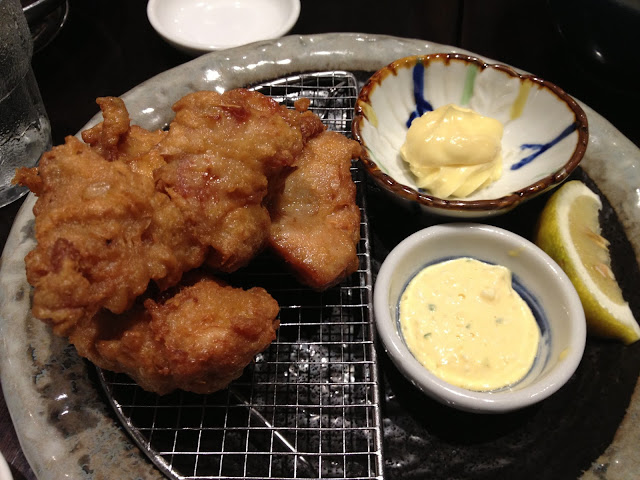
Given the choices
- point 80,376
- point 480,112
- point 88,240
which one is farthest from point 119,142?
point 480,112

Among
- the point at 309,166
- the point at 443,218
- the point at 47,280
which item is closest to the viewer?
the point at 47,280

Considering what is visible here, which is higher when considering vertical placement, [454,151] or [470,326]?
[454,151]

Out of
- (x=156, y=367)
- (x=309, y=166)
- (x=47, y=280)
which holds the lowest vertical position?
(x=156, y=367)

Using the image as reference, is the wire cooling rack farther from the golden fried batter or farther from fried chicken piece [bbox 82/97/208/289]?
fried chicken piece [bbox 82/97/208/289]

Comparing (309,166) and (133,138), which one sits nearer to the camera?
(133,138)

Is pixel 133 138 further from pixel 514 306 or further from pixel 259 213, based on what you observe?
pixel 514 306

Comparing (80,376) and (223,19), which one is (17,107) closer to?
(80,376)

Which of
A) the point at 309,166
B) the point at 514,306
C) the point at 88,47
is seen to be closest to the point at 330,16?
the point at 88,47
